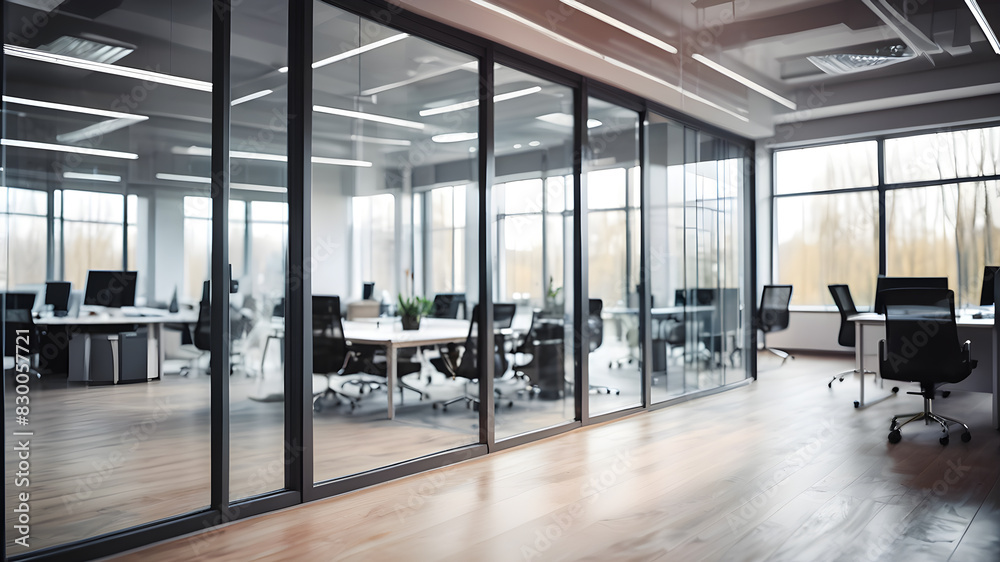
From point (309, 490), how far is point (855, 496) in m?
2.92

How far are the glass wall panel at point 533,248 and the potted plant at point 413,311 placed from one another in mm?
930

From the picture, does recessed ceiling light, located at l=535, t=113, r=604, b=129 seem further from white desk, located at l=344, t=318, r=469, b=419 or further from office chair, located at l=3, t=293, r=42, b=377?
office chair, located at l=3, t=293, r=42, b=377

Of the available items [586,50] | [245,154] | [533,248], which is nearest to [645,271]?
[533,248]

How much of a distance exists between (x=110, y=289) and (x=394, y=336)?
2654mm

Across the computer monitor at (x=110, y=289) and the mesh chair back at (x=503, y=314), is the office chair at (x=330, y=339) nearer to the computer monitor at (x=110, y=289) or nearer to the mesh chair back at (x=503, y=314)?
the mesh chair back at (x=503, y=314)

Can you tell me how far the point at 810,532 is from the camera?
3059mm

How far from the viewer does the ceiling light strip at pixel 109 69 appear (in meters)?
2.76

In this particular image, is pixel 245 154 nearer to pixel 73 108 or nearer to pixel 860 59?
pixel 73 108

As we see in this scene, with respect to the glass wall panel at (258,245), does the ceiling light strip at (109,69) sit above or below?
above

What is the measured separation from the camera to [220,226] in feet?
10.8

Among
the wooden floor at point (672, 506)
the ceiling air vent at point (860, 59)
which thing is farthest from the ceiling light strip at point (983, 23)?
the wooden floor at point (672, 506)

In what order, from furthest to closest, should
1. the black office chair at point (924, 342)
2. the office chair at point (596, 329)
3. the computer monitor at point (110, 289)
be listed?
the office chair at point (596, 329) → the black office chair at point (924, 342) → the computer monitor at point (110, 289)

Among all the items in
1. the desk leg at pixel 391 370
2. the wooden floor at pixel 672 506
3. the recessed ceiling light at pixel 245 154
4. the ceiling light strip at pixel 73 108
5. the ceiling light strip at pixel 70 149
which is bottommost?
the wooden floor at pixel 672 506

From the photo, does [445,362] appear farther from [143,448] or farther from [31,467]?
[31,467]
